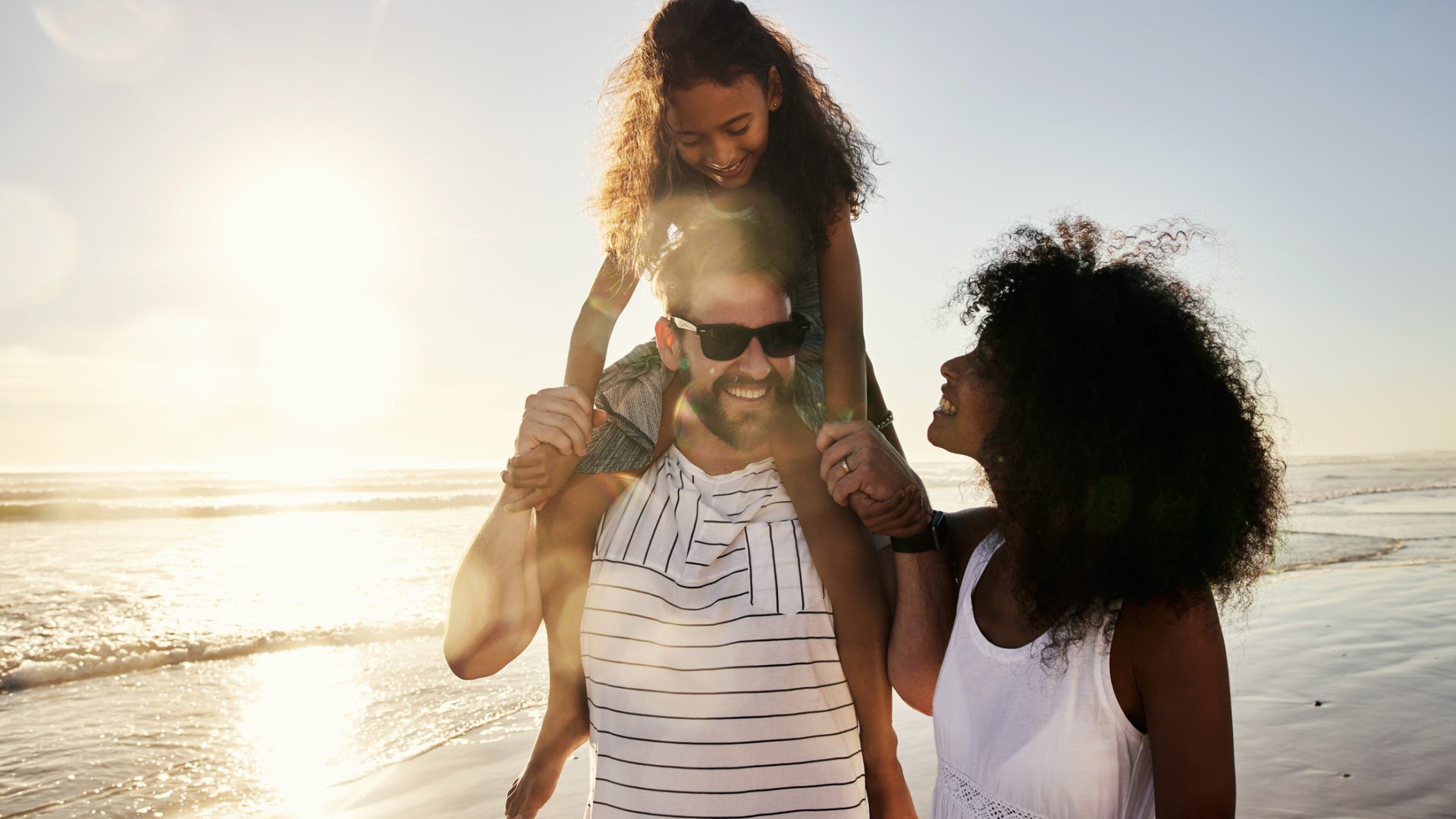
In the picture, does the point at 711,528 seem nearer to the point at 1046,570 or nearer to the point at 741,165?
the point at 1046,570

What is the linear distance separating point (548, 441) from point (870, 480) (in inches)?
34.9

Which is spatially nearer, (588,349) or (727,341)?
(727,341)

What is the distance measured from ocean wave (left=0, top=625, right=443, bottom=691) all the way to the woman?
831cm

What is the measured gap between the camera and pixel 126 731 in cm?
627

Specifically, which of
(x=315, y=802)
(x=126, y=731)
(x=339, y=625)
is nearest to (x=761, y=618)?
(x=315, y=802)

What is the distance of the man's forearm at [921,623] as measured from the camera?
7.31 feet

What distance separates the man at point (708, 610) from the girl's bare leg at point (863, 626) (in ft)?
0.15

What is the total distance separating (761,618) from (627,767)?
21.4 inches

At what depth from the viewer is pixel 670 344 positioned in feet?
9.15

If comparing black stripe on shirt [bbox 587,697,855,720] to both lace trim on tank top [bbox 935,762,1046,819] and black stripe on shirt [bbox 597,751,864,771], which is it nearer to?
black stripe on shirt [bbox 597,751,864,771]

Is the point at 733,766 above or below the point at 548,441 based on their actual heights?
below

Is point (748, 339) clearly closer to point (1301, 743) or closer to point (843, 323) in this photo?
point (843, 323)

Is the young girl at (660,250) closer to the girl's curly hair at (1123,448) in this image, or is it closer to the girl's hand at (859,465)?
the girl's hand at (859,465)

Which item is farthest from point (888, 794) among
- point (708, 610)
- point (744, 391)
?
point (744, 391)
